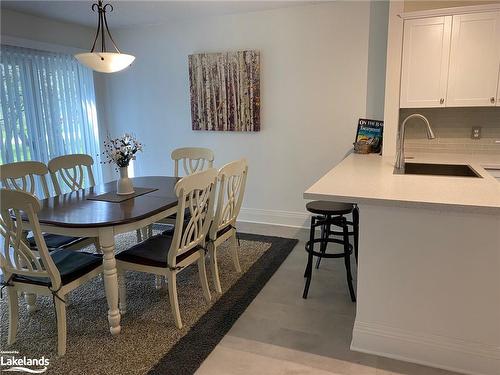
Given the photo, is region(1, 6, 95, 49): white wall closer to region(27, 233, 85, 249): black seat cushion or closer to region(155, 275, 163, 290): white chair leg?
region(27, 233, 85, 249): black seat cushion

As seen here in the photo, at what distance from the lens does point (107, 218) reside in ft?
7.32

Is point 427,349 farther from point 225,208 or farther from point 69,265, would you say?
point 69,265

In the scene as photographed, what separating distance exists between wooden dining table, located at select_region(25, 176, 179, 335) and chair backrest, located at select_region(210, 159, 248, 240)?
0.33 m

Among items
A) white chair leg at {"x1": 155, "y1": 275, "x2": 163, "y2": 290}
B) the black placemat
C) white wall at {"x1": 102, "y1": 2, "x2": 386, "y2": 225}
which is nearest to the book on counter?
white wall at {"x1": 102, "y1": 2, "x2": 386, "y2": 225}

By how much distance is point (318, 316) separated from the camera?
8.13 ft

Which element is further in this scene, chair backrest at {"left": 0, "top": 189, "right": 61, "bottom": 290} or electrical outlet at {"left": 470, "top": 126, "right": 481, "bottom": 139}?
electrical outlet at {"left": 470, "top": 126, "right": 481, "bottom": 139}

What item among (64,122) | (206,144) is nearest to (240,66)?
(206,144)

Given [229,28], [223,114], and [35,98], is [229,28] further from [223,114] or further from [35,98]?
[35,98]

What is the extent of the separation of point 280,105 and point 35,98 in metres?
2.75

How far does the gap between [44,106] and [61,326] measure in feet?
9.90

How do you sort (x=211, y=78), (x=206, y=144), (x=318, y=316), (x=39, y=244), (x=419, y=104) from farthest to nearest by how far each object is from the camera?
1. (x=206, y=144)
2. (x=211, y=78)
3. (x=419, y=104)
4. (x=318, y=316)
5. (x=39, y=244)

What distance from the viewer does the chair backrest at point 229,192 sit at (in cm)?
257

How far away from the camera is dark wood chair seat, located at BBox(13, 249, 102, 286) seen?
2109 mm

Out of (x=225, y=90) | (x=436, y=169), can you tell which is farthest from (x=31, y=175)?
(x=436, y=169)
